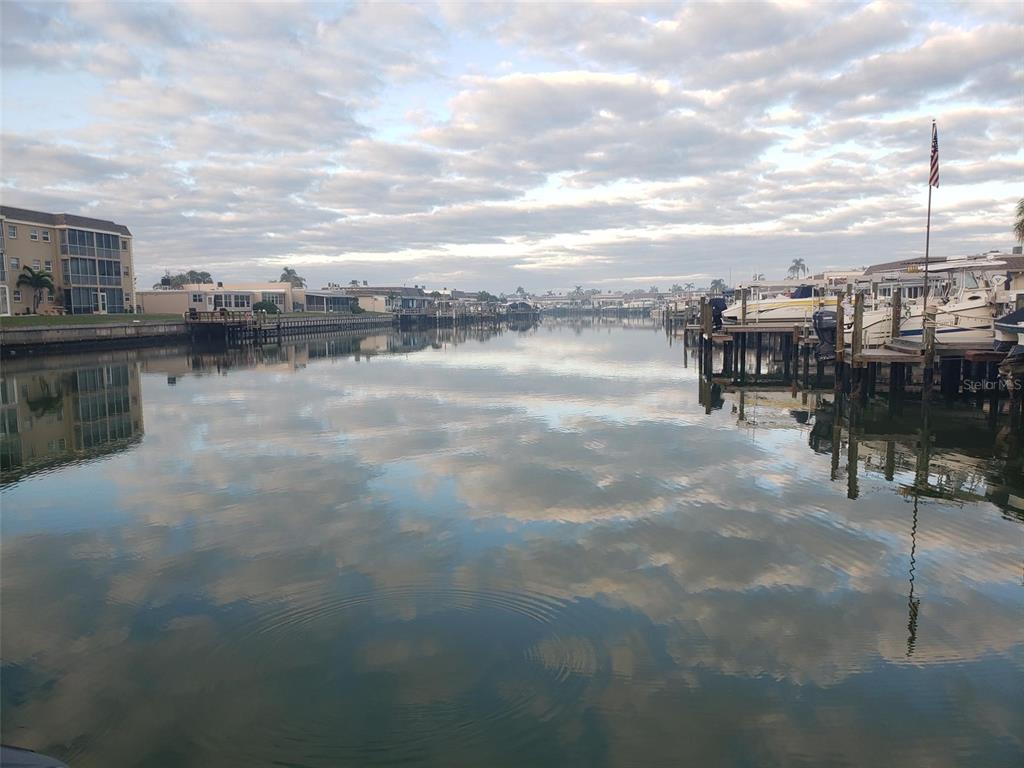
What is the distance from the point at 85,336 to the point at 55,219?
21.0 m

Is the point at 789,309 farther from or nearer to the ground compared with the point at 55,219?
nearer to the ground

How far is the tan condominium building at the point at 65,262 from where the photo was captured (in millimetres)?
64438

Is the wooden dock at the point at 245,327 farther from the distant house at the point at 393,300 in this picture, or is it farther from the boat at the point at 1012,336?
the boat at the point at 1012,336

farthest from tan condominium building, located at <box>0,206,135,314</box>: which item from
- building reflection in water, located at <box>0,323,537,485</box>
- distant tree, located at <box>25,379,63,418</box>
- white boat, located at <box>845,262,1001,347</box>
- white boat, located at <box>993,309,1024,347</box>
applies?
white boat, located at <box>993,309,1024,347</box>

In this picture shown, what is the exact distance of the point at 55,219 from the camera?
233 ft

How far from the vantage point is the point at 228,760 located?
289 inches

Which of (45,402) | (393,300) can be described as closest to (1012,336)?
(45,402)

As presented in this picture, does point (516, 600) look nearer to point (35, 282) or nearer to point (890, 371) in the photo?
point (890, 371)

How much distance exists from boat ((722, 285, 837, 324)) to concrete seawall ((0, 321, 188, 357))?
171 ft

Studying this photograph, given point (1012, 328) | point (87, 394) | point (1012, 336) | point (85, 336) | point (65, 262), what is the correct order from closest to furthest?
1. point (1012, 328)
2. point (1012, 336)
3. point (87, 394)
4. point (85, 336)
5. point (65, 262)

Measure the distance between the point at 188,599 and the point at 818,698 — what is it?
30.5 feet

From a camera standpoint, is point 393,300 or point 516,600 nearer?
point 516,600

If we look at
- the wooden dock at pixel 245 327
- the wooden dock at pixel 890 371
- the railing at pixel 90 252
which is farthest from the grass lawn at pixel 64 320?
the wooden dock at pixel 890 371

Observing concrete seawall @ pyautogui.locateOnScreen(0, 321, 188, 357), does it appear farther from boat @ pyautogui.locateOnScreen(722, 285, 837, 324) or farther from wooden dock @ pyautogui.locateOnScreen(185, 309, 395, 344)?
boat @ pyautogui.locateOnScreen(722, 285, 837, 324)
